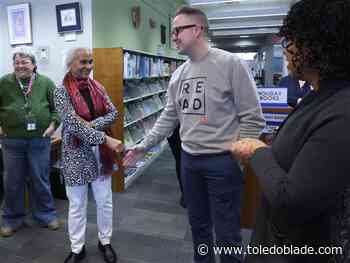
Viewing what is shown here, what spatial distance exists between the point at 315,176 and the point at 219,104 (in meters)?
0.91

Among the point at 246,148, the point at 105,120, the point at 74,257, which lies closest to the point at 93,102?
the point at 105,120

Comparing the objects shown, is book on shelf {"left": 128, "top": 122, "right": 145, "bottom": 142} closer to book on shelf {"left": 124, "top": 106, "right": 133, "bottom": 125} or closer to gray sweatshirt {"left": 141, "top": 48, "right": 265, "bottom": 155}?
book on shelf {"left": 124, "top": 106, "right": 133, "bottom": 125}

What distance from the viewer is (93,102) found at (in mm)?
Result: 1962

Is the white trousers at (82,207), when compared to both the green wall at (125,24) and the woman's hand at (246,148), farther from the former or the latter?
the green wall at (125,24)

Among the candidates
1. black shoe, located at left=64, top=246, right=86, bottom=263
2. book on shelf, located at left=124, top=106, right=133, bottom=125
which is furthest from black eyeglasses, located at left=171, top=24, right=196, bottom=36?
book on shelf, located at left=124, top=106, right=133, bottom=125

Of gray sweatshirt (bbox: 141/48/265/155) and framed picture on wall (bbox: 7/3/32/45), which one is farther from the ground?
framed picture on wall (bbox: 7/3/32/45)

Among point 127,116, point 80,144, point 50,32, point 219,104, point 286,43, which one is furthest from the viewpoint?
point 127,116

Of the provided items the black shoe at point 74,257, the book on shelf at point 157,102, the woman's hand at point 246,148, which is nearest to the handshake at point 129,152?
the black shoe at point 74,257

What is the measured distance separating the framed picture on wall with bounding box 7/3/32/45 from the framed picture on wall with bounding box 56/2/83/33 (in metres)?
0.40

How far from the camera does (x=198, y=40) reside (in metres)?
1.61

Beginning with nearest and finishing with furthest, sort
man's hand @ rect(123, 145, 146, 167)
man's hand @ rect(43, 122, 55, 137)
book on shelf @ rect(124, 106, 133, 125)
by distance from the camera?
man's hand @ rect(123, 145, 146, 167)
man's hand @ rect(43, 122, 55, 137)
book on shelf @ rect(124, 106, 133, 125)

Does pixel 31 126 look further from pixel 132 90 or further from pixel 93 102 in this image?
pixel 132 90

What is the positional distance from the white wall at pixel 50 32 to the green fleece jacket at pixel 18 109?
38.4 inches

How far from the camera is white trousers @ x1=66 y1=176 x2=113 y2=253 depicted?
6.41 ft
